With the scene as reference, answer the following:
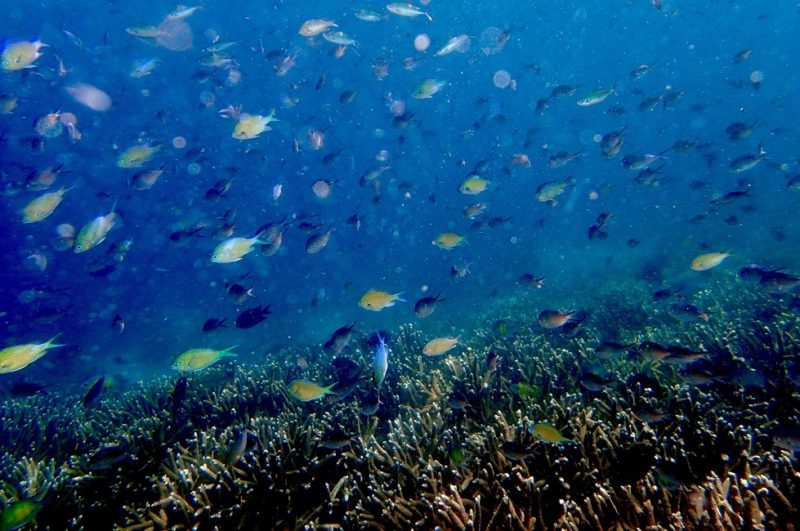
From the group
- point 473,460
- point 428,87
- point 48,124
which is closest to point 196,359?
point 473,460

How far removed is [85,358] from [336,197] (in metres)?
38.0

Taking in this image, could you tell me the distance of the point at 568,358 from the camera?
6.90m

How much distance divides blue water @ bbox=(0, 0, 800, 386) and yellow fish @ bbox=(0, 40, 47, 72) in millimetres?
1964

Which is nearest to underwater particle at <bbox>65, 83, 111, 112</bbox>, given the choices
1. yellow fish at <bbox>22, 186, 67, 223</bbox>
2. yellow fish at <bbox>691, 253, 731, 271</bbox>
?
yellow fish at <bbox>22, 186, 67, 223</bbox>

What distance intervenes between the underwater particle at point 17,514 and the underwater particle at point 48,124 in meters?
9.68

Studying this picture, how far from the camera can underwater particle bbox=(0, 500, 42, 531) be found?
3125mm

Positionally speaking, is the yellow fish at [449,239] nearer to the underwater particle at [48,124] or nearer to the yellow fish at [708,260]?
the yellow fish at [708,260]

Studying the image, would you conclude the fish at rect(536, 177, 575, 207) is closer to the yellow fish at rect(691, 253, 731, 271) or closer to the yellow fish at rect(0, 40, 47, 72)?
the yellow fish at rect(691, 253, 731, 271)

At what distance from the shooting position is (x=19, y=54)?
6.61 meters

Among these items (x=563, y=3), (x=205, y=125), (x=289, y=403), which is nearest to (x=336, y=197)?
(x=205, y=125)

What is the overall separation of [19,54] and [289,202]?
4427 cm

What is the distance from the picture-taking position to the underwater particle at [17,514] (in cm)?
312

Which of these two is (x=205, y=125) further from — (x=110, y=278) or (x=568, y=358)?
(x=568, y=358)

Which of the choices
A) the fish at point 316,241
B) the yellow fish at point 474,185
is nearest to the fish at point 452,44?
the yellow fish at point 474,185
